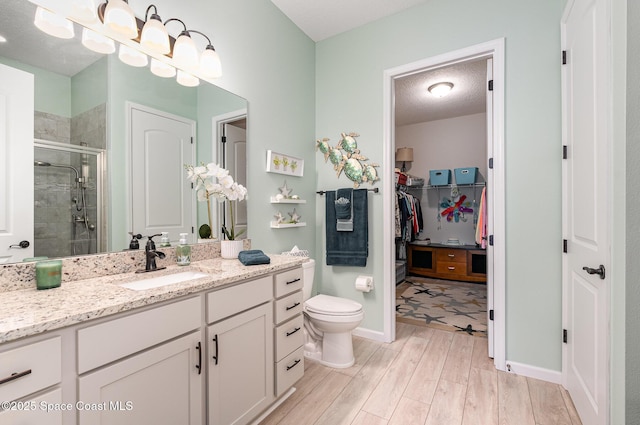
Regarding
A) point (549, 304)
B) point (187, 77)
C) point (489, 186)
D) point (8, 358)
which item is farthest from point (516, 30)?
point (8, 358)

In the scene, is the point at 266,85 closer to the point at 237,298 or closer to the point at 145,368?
the point at 237,298

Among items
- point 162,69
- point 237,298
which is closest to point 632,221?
point 237,298

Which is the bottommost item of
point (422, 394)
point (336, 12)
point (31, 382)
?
point (422, 394)

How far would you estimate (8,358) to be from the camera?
0.73 m

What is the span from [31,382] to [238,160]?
1.59 m

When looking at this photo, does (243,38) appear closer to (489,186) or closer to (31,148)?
(31,148)

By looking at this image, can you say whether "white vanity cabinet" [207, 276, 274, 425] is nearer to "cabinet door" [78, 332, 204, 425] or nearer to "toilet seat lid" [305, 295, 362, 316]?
"cabinet door" [78, 332, 204, 425]

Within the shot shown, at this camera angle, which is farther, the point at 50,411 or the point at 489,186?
the point at 489,186

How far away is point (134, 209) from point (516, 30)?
2.78m

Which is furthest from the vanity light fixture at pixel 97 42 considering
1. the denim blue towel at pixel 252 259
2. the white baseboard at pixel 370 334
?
the white baseboard at pixel 370 334

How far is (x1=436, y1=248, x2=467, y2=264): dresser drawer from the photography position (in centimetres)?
459

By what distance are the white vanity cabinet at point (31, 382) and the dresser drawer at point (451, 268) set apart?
4.78 metres

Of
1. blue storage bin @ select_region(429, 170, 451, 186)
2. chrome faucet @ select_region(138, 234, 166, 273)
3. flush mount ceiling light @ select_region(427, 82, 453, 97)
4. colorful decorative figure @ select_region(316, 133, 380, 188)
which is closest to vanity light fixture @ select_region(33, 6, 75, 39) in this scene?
chrome faucet @ select_region(138, 234, 166, 273)

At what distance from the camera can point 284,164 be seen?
2.52 m
